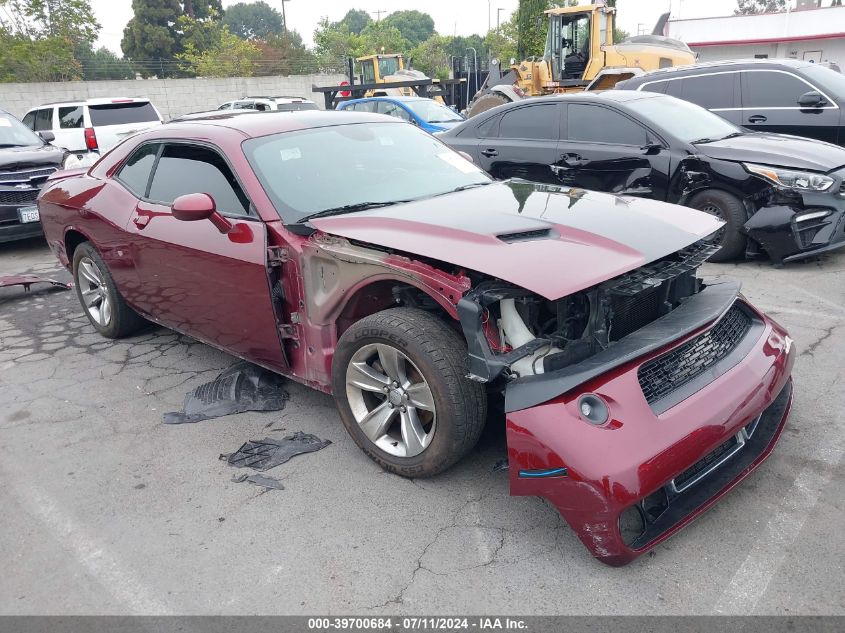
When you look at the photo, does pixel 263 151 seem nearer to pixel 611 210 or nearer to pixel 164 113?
pixel 611 210

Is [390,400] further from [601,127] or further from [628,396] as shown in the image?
[601,127]

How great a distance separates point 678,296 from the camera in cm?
320

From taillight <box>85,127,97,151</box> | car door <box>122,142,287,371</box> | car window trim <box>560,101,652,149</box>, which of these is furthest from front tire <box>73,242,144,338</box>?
taillight <box>85,127,97,151</box>

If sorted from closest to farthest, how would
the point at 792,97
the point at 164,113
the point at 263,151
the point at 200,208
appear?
the point at 200,208, the point at 263,151, the point at 792,97, the point at 164,113

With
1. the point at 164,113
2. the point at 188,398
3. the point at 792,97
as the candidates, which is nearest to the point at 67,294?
the point at 188,398

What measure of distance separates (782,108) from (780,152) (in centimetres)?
267

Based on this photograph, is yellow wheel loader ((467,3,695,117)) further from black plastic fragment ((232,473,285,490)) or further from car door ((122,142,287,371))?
black plastic fragment ((232,473,285,490))

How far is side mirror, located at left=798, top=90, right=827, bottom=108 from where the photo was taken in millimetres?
7828

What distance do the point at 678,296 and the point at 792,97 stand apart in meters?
6.39

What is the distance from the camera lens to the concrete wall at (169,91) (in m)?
23.6

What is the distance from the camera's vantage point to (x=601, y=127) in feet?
22.2

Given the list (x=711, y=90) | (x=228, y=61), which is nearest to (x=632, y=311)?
(x=711, y=90)

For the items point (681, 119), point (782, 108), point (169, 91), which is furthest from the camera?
point (169, 91)

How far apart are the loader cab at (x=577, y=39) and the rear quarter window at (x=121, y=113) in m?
9.27
